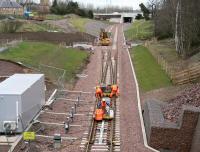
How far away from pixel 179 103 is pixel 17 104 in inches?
426

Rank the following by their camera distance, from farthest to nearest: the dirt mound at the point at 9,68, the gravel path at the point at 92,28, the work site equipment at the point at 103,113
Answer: the gravel path at the point at 92,28
the dirt mound at the point at 9,68
the work site equipment at the point at 103,113

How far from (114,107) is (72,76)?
1362cm

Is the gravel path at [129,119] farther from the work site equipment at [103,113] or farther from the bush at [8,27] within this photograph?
the bush at [8,27]

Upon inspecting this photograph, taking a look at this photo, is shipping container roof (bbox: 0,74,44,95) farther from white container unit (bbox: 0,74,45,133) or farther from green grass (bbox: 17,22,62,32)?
green grass (bbox: 17,22,62,32)

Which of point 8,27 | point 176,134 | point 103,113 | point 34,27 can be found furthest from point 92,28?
point 176,134

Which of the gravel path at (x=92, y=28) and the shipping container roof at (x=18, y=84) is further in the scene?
the gravel path at (x=92, y=28)

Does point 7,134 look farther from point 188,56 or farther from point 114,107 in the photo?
point 188,56

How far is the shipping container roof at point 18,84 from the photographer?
24.1 metres

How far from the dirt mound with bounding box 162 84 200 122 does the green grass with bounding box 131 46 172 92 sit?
8503 millimetres

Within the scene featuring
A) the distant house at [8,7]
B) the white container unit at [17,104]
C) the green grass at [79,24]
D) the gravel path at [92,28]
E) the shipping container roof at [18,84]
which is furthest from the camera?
the distant house at [8,7]

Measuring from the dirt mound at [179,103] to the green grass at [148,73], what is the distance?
27.9 feet

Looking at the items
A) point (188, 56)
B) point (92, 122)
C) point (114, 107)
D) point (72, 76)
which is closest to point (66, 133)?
point (92, 122)

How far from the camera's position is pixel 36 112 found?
1097 inches

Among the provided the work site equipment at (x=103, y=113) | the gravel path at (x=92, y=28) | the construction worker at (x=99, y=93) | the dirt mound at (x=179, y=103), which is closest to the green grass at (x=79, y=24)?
the gravel path at (x=92, y=28)
